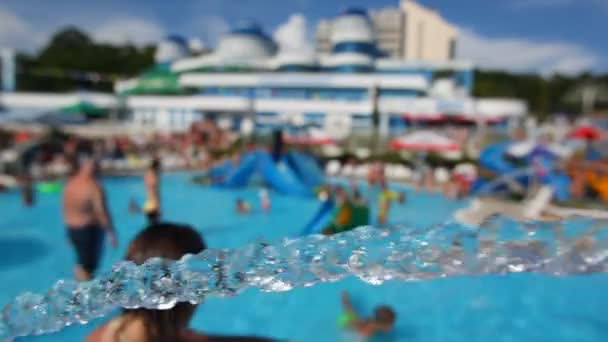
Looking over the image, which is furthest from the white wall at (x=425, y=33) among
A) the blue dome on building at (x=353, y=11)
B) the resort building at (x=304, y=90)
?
the blue dome on building at (x=353, y=11)

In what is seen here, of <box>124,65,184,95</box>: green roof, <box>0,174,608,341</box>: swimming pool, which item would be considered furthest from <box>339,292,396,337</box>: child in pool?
<box>124,65,184,95</box>: green roof

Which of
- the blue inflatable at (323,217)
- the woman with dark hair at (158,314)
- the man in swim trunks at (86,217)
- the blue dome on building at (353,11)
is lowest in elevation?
the blue inflatable at (323,217)

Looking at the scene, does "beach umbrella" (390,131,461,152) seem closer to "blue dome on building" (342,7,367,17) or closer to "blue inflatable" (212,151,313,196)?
"blue inflatable" (212,151,313,196)

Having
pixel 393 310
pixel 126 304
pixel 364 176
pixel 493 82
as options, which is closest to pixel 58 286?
pixel 126 304

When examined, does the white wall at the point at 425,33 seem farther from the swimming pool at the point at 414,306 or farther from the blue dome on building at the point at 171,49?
the swimming pool at the point at 414,306

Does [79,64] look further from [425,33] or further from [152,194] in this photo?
[152,194]
